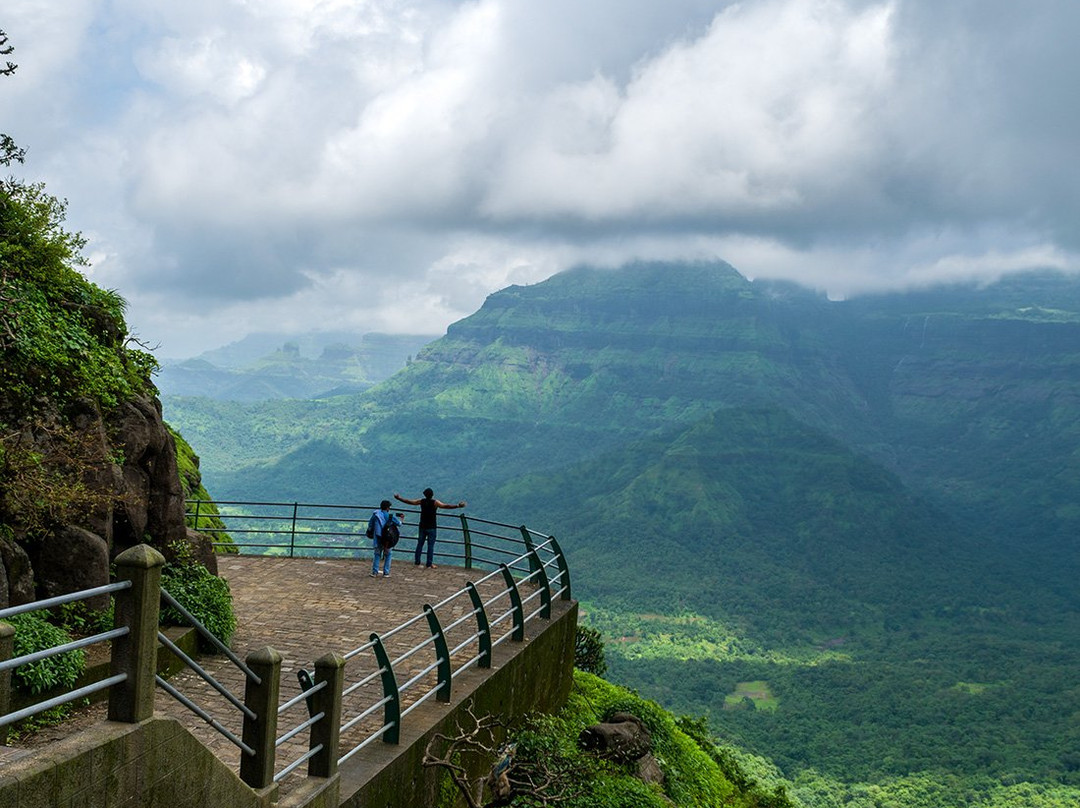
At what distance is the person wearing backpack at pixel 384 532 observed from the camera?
17094 millimetres

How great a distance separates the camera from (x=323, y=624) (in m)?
13.8

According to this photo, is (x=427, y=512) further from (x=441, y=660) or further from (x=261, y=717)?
(x=261, y=717)

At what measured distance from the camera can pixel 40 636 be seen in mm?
8727

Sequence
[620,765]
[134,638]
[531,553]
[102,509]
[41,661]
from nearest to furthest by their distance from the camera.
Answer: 1. [134,638]
2. [41,661]
3. [102,509]
4. [620,765]
5. [531,553]

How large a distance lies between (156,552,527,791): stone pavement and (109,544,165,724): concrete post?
2.91m

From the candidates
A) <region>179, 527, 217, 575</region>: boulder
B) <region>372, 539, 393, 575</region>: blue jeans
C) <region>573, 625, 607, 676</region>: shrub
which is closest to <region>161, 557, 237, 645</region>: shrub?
<region>179, 527, 217, 575</region>: boulder

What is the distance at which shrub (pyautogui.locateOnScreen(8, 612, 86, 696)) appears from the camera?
27.7ft

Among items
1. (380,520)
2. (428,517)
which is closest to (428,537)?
(428,517)

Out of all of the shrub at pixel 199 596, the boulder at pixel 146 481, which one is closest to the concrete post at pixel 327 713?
the shrub at pixel 199 596

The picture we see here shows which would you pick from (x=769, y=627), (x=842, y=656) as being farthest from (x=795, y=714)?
(x=769, y=627)

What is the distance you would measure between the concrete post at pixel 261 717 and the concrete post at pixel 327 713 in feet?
1.82

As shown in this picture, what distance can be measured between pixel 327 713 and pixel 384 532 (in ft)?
30.8

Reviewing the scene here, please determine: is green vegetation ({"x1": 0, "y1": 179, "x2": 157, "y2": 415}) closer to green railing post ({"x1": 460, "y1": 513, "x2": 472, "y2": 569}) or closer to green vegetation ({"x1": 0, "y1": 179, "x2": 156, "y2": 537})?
green vegetation ({"x1": 0, "y1": 179, "x2": 156, "y2": 537})

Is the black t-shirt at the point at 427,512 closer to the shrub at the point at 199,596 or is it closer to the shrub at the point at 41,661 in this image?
the shrub at the point at 199,596
